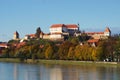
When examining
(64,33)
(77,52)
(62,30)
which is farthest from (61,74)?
(62,30)

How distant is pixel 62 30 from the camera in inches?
5674

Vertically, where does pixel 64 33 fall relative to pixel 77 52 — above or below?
above

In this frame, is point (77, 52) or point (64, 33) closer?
point (77, 52)

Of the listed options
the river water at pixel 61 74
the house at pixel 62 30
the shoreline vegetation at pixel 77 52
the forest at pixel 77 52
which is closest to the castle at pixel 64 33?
the house at pixel 62 30

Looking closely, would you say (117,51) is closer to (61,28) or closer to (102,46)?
(102,46)

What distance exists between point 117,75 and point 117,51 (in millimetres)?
27084

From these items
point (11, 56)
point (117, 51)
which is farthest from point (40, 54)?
point (117, 51)

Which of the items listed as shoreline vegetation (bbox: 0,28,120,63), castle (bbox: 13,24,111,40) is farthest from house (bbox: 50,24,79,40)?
shoreline vegetation (bbox: 0,28,120,63)

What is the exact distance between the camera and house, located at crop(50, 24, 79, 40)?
138125mm

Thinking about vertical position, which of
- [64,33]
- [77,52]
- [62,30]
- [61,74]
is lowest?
[61,74]

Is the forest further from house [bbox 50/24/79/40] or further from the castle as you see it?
house [bbox 50/24/79/40]

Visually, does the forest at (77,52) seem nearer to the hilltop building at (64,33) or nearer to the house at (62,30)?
the hilltop building at (64,33)

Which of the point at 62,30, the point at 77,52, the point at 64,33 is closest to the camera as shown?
the point at 77,52

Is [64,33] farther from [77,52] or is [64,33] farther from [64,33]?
[77,52]
